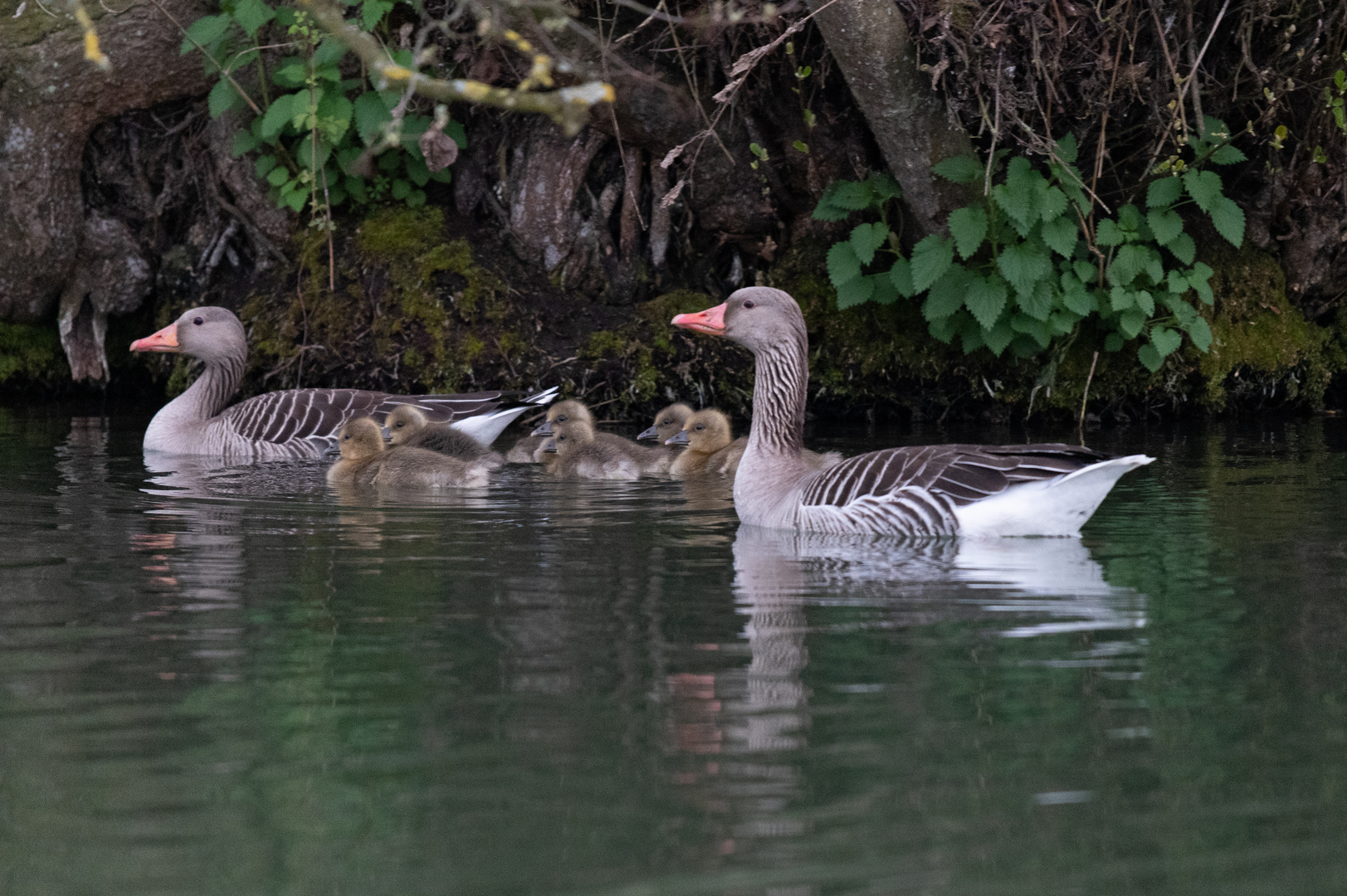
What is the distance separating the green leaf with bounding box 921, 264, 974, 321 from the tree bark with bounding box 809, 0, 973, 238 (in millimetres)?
343

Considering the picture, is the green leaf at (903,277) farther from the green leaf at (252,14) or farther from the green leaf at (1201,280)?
the green leaf at (252,14)

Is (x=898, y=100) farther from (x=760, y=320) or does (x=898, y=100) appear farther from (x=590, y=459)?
(x=590, y=459)

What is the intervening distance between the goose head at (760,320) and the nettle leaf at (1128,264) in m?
3.45

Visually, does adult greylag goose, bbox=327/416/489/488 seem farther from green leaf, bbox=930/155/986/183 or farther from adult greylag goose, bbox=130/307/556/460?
green leaf, bbox=930/155/986/183

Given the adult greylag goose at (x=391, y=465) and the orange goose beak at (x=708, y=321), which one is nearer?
the orange goose beak at (x=708, y=321)

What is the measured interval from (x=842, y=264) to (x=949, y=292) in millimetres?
833

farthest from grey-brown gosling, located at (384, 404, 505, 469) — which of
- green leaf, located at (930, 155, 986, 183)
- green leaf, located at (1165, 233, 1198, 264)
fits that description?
green leaf, located at (1165, 233, 1198, 264)

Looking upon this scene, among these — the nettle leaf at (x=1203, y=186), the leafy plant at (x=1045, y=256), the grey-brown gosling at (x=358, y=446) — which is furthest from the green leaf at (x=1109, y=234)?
the grey-brown gosling at (x=358, y=446)

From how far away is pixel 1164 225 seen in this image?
11.2 metres

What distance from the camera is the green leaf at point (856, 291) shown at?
11.8 m

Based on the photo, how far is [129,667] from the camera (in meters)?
4.78

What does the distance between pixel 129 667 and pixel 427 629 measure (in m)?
0.97

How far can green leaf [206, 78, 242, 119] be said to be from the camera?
11.8 m

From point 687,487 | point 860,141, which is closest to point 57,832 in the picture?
point 687,487
